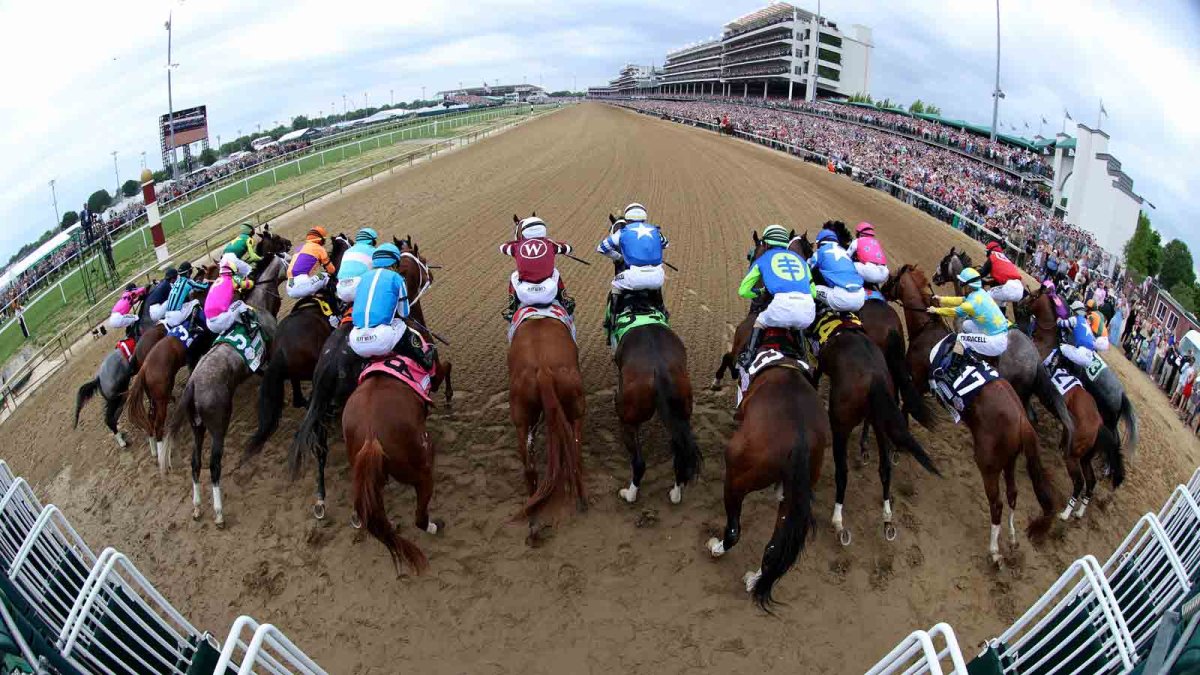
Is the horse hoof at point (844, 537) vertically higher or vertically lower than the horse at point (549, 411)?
lower

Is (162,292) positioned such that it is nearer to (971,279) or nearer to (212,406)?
(212,406)

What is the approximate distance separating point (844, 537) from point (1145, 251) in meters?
46.4

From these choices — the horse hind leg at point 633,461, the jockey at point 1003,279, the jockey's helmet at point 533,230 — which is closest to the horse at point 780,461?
the horse hind leg at point 633,461

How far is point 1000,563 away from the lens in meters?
5.38

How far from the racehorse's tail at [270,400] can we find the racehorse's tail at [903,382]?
634 cm

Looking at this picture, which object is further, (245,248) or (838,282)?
(245,248)

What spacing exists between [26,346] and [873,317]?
14.5m

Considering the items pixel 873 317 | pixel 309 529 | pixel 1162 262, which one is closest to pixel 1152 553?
pixel 873 317

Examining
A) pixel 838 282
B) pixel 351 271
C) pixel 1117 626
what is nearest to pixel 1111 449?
pixel 838 282

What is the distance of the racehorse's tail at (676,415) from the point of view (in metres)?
5.39

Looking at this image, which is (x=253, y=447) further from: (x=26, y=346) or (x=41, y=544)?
(x=26, y=346)

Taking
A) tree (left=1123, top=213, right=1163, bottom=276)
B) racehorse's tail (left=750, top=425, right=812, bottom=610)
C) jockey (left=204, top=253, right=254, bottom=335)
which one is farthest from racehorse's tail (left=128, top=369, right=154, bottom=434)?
tree (left=1123, top=213, right=1163, bottom=276)

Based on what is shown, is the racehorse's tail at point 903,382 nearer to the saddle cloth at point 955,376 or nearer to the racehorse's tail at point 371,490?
the saddle cloth at point 955,376

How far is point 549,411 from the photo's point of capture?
512 cm
